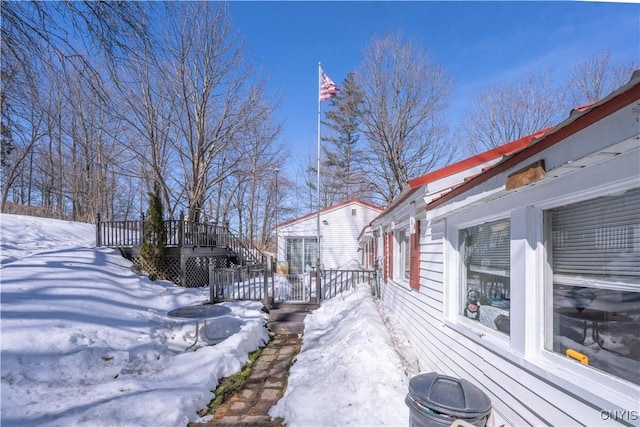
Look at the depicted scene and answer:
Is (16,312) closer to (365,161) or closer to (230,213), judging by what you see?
(365,161)

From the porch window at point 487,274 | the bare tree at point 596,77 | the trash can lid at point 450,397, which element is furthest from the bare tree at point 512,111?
the trash can lid at point 450,397

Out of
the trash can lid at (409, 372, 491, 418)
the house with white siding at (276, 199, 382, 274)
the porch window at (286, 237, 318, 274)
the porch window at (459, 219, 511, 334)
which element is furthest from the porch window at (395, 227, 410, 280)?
the porch window at (286, 237, 318, 274)

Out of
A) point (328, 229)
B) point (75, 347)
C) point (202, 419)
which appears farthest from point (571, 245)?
point (328, 229)

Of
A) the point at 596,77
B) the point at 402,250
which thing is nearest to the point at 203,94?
the point at 402,250

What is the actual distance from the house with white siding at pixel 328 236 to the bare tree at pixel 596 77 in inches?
472

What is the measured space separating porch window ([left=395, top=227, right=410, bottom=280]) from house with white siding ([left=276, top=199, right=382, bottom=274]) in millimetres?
10232

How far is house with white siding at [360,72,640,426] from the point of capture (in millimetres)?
1499

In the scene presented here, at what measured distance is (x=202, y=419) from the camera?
3545mm

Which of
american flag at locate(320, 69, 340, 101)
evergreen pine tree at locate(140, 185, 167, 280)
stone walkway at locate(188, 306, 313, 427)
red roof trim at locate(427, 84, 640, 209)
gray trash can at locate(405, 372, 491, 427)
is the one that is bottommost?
stone walkway at locate(188, 306, 313, 427)

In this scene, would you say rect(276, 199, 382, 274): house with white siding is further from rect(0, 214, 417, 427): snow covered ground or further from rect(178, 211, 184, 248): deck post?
rect(0, 214, 417, 427): snow covered ground

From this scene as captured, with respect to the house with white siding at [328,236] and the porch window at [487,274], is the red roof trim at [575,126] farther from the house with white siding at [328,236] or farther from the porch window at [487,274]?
the house with white siding at [328,236]

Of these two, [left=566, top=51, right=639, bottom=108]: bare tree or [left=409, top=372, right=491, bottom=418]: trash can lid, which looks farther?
[left=566, top=51, right=639, bottom=108]: bare tree

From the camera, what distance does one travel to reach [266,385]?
14.9 feet

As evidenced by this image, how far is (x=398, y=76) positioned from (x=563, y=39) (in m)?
8.86
